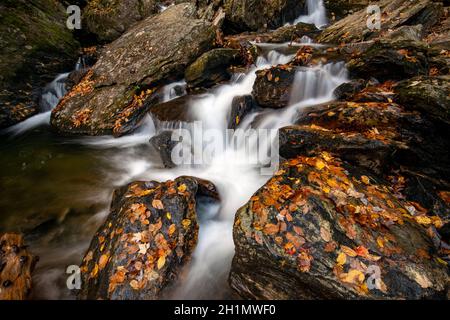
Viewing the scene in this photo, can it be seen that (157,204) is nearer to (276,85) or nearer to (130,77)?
(276,85)

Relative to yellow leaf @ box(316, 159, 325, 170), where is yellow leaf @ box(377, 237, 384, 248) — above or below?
below

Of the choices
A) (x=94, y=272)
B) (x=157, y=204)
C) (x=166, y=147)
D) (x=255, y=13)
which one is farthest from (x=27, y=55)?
(x=255, y=13)

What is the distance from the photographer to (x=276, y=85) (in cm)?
617

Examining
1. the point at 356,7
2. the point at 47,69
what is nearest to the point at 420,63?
the point at 356,7

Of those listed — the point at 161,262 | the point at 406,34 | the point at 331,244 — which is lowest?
the point at 161,262

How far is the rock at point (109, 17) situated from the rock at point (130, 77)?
3052mm

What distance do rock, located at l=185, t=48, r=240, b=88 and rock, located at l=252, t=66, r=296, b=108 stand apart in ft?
6.92

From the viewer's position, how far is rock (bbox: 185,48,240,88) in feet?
25.5

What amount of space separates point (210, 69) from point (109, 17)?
7.13m

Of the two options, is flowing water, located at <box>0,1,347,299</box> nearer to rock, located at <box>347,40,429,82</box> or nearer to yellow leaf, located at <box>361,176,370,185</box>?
rock, located at <box>347,40,429,82</box>

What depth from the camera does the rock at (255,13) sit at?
12.2 meters

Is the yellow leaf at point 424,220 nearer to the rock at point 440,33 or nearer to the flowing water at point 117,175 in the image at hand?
the flowing water at point 117,175

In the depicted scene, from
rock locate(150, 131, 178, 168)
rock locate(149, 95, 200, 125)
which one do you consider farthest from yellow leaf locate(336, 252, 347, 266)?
rock locate(149, 95, 200, 125)

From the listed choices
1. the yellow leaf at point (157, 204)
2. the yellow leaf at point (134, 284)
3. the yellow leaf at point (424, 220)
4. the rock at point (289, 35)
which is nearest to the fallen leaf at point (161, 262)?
the yellow leaf at point (134, 284)
